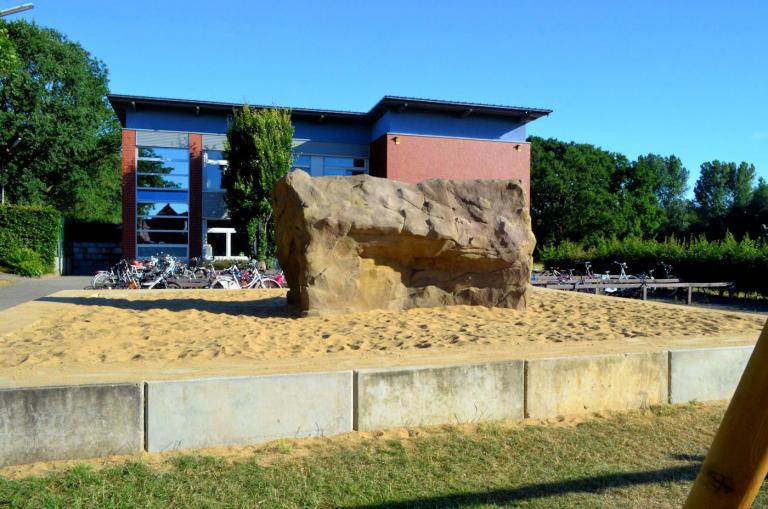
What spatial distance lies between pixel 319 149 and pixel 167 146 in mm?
7396

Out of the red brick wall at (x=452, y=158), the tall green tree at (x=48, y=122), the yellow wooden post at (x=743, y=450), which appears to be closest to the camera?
the yellow wooden post at (x=743, y=450)

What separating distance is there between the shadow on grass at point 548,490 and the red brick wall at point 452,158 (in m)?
24.9

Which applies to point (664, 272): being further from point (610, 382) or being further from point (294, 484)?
point (294, 484)

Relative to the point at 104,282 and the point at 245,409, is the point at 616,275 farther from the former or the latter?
the point at 245,409

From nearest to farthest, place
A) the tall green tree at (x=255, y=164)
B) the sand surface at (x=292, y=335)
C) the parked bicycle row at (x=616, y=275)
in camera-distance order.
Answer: the sand surface at (x=292, y=335) < the parked bicycle row at (x=616, y=275) < the tall green tree at (x=255, y=164)

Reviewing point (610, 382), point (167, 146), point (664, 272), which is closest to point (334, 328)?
point (610, 382)

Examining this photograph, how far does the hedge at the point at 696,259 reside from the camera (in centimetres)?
1961

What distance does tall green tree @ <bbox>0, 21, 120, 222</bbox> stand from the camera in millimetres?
37031

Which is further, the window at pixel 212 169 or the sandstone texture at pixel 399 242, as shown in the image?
the window at pixel 212 169

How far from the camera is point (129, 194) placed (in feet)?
89.5

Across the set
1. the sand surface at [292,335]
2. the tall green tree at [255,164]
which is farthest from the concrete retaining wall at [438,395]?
the tall green tree at [255,164]

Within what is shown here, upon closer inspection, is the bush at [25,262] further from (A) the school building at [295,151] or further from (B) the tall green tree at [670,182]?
(B) the tall green tree at [670,182]

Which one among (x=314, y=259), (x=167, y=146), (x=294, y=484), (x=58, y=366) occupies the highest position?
(x=167, y=146)

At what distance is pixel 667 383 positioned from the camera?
5465mm
